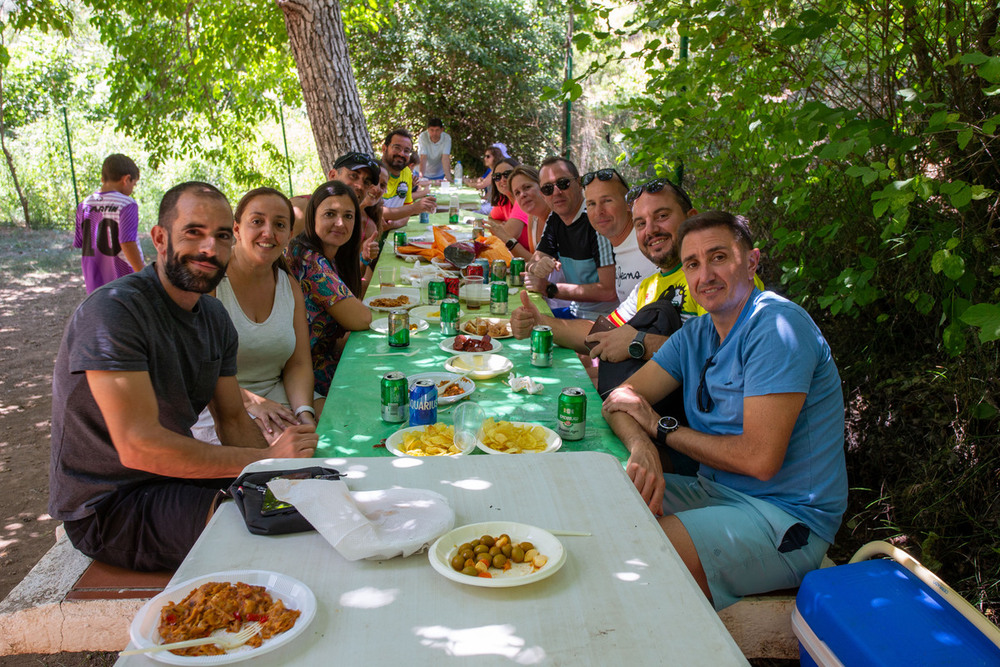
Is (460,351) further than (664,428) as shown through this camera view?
Yes

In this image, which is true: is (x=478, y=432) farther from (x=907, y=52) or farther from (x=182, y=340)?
(x=907, y=52)

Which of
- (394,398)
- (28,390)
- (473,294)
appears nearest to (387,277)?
(473,294)

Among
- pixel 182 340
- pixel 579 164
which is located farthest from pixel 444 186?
pixel 182 340

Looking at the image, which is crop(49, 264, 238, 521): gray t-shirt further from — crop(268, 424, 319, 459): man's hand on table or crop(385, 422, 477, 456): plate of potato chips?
crop(385, 422, 477, 456): plate of potato chips

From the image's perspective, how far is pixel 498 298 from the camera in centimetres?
402

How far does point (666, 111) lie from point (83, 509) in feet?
11.4

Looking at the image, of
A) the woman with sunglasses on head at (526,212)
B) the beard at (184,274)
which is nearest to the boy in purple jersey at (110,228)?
the woman with sunglasses on head at (526,212)

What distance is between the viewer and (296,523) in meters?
1.52

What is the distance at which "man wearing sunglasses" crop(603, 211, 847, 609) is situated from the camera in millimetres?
2092

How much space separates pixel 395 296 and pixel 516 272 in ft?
3.16

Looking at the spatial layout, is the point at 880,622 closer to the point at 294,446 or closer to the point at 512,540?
the point at 512,540

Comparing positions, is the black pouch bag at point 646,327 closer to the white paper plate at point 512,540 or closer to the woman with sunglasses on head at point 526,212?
the white paper plate at point 512,540

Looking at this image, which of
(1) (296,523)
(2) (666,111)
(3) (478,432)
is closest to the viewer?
(1) (296,523)

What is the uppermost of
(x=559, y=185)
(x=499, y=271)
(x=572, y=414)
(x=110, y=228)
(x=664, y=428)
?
(x=559, y=185)
